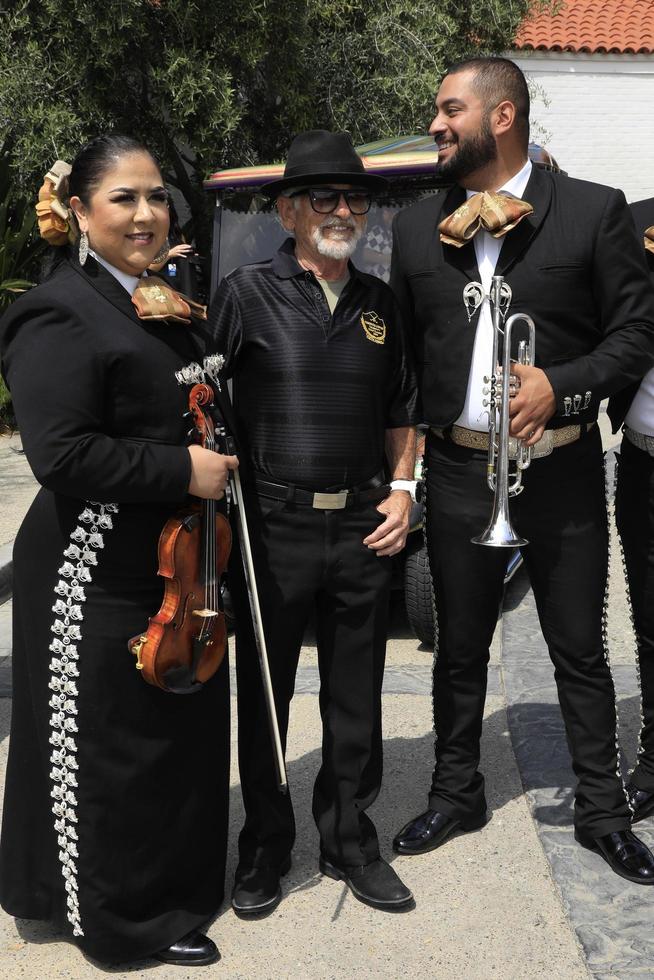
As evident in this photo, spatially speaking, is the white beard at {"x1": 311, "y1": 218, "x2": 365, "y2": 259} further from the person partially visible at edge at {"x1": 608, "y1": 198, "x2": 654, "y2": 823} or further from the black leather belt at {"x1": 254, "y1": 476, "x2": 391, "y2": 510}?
the person partially visible at edge at {"x1": 608, "y1": 198, "x2": 654, "y2": 823}

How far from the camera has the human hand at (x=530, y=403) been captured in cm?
325

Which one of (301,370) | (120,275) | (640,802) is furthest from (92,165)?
(640,802)

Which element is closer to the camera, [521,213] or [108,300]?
[108,300]

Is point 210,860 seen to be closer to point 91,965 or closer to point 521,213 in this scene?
point 91,965

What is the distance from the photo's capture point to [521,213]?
3.32 m

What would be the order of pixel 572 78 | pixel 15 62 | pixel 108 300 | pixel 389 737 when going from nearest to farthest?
pixel 108 300
pixel 389 737
pixel 15 62
pixel 572 78

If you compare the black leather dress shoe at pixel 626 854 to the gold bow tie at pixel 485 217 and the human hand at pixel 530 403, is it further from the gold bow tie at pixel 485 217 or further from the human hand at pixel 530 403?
the gold bow tie at pixel 485 217

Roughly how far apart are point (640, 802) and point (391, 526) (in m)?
1.42

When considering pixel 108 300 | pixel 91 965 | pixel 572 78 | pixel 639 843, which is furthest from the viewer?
pixel 572 78

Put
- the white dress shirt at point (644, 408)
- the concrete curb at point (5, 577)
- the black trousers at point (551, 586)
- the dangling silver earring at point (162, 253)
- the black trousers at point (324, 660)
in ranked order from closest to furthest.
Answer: the dangling silver earring at point (162, 253) → the black trousers at point (324, 660) → the black trousers at point (551, 586) → the white dress shirt at point (644, 408) → the concrete curb at point (5, 577)

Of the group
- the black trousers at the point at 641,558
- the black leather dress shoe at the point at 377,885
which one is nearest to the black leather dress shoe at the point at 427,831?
the black leather dress shoe at the point at 377,885

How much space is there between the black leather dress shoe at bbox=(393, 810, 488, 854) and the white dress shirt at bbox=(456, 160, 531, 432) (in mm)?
1344

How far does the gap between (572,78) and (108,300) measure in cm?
1881

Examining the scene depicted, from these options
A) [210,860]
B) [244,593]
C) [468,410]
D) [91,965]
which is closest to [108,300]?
[244,593]
